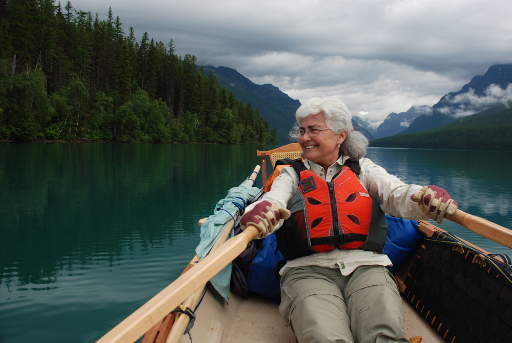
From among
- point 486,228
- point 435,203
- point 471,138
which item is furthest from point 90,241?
point 471,138

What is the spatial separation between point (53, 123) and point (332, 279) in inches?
1700

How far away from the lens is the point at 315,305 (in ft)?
7.24

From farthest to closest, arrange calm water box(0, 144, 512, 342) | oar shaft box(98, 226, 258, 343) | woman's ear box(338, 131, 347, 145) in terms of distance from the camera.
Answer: calm water box(0, 144, 512, 342)
woman's ear box(338, 131, 347, 145)
oar shaft box(98, 226, 258, 343)

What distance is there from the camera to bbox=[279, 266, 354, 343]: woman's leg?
205 cm

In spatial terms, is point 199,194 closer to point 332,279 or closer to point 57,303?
point 57,303

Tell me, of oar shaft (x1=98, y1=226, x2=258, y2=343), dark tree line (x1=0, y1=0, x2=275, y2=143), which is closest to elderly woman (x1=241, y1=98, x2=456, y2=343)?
oar shaft (x1=98, y1=226, x2=258, y2=343)

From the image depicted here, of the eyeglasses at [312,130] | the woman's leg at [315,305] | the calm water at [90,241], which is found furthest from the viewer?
the calm water at [90,241]

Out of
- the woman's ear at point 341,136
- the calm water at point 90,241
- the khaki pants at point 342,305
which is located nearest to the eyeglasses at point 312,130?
the woman's ear at point 341,136

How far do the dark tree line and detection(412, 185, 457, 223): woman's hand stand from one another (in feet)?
122

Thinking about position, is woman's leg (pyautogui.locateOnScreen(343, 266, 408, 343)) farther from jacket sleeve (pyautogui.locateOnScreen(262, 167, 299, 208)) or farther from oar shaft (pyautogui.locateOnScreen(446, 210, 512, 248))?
jacket sleeve (pyautogui.locateOnScreen(262, 167, 299, 208))

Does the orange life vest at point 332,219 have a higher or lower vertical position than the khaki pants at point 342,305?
higher

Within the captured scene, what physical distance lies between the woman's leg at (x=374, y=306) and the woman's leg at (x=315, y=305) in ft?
0.22

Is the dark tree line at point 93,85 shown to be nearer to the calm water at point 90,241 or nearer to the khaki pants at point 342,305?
the calm water at point 90,241

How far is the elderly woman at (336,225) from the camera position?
2143 millimetres
